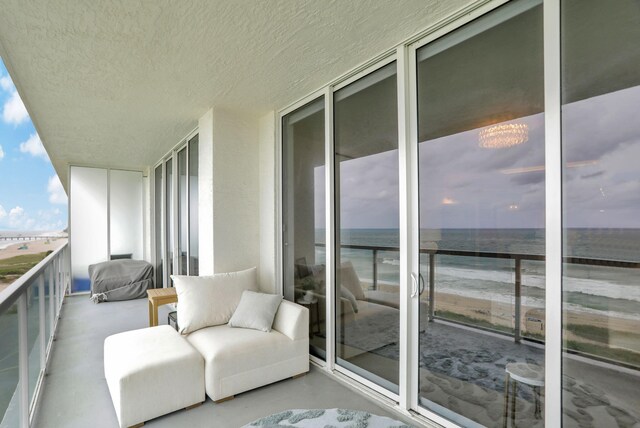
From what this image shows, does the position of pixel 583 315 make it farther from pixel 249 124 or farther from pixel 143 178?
pixel 143 178

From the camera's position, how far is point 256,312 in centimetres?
295

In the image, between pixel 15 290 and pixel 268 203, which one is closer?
pixel 15 290

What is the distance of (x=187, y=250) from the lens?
482cm

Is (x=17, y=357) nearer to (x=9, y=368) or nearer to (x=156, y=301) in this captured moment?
(x=9, y=368)

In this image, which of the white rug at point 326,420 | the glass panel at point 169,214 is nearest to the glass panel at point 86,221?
the glass panel at point 169,214

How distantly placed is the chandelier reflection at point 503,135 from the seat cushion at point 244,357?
7.09ft

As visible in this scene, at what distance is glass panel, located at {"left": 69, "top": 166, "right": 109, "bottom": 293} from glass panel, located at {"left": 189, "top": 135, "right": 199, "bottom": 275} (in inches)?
131

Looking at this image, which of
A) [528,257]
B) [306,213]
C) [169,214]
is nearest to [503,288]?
[528,257]

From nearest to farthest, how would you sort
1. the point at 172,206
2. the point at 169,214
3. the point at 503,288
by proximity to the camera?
the point at 503,288, the point at 172,206, the point at 169,214

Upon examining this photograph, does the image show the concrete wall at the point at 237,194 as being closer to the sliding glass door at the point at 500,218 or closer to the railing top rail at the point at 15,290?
the sliding glass door at the point at 500,218

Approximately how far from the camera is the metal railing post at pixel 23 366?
191cm

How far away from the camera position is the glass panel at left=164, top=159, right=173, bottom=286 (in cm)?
568

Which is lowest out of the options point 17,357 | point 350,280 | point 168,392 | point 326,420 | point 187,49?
point 326,420

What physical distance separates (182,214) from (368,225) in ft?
11.7
